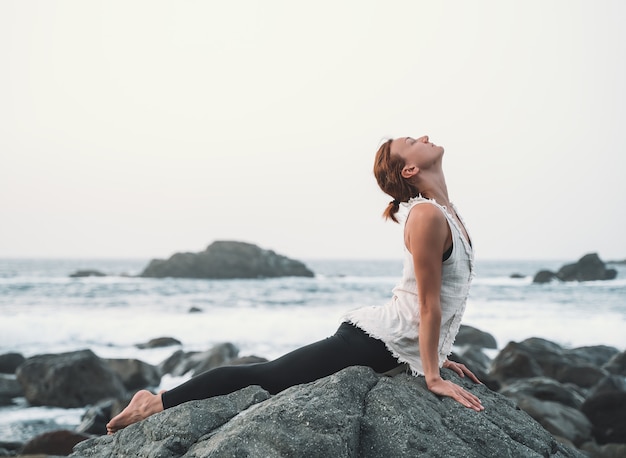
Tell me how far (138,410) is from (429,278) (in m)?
1.72

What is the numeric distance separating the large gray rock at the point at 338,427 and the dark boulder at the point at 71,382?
6982 millimetres

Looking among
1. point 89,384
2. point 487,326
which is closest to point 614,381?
point 89,384

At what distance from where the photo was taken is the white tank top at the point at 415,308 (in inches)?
135

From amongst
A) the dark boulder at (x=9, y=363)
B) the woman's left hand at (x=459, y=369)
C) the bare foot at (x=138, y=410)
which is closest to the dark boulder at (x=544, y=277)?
the dark boulder at (x=9, y=363)

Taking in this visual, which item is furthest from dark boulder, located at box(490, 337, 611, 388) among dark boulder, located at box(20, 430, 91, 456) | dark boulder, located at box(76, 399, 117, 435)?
dark boulder, located at box(20, 430, 91, 456)

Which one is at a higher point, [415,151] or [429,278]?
[415,151]

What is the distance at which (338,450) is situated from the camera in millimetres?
2684

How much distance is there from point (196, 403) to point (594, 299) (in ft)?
93.1

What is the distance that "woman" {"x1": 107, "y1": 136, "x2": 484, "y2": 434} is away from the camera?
330 centimetres

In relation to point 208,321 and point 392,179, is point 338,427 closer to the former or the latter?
point 392,179

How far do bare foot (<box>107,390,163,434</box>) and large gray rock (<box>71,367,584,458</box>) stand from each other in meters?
0.10

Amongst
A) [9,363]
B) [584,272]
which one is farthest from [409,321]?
[584,272]

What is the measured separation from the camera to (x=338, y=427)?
2760 millimetres

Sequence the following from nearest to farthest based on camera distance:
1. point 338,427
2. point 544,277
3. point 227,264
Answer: point 338,427
point 544,277
point 227,264
